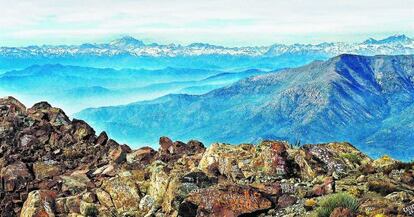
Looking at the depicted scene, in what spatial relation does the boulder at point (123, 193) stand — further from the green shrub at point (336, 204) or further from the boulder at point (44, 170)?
the green shrub at point (336, 204)

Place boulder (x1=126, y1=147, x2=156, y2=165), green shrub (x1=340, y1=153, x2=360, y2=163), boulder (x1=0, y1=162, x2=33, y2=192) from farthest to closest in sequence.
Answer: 1. boulder (x1=126, y1=147, x2=156, y2=165)
2. boulder (x1=0, y1=162, x2=33, y2=192)
3. green shrub (x1=340, y1=153, x2=360, y2=163)

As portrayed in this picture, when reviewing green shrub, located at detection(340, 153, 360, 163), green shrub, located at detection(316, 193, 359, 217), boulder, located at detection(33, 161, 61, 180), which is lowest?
boulder, located at detection(33, 161, 61, 180)

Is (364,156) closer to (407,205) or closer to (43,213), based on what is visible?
(407,205)

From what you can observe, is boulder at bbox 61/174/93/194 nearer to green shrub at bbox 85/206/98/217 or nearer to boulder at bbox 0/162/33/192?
boulder at bbox 0/162/33/192

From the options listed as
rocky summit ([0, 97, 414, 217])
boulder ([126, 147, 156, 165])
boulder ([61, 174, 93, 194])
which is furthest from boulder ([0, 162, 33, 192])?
boulder ([126, 147, 156, 165])

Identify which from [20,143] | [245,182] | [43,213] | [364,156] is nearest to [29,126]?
[20,143]

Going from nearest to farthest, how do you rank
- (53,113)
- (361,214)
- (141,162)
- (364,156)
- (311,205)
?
(361,214)
(311,205)
(364,156)
(141,162)
(53,113)

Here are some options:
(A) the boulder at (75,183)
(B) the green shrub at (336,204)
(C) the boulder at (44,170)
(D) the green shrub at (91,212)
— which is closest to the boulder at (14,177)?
(C) the boulder at (44,170)
